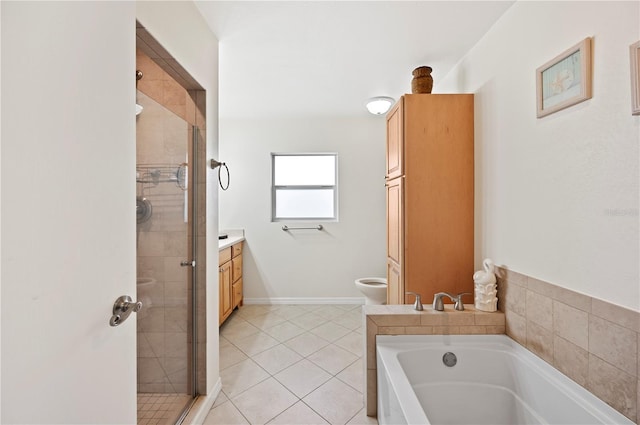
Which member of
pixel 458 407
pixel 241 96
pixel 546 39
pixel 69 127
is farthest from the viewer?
pixel 241 96

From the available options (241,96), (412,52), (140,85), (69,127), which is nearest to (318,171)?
(241,96)

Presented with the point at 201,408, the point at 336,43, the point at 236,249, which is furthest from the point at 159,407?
the point at 336,43

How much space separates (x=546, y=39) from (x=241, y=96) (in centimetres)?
246

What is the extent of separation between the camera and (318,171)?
3.77 m

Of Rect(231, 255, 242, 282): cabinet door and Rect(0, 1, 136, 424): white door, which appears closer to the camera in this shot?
Rect(0, 1, 136, 424): white door

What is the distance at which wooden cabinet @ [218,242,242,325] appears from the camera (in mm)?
2816

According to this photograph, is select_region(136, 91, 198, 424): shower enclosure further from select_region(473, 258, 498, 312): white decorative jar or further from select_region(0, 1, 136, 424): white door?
select_region(473, 258, 498, 312): white decorative jar

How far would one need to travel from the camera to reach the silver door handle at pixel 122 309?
724 mm

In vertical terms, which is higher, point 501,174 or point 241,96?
point 241,96

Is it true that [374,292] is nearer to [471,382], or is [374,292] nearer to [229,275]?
[471,382]

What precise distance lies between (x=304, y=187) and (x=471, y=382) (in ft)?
9.02

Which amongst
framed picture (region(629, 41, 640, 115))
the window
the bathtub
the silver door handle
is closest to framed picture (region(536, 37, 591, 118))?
framed picture (region(629, 41, 640, 115))

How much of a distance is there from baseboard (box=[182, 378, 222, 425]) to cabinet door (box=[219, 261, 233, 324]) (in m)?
1.02

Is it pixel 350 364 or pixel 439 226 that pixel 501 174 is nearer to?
pixel 439 226
